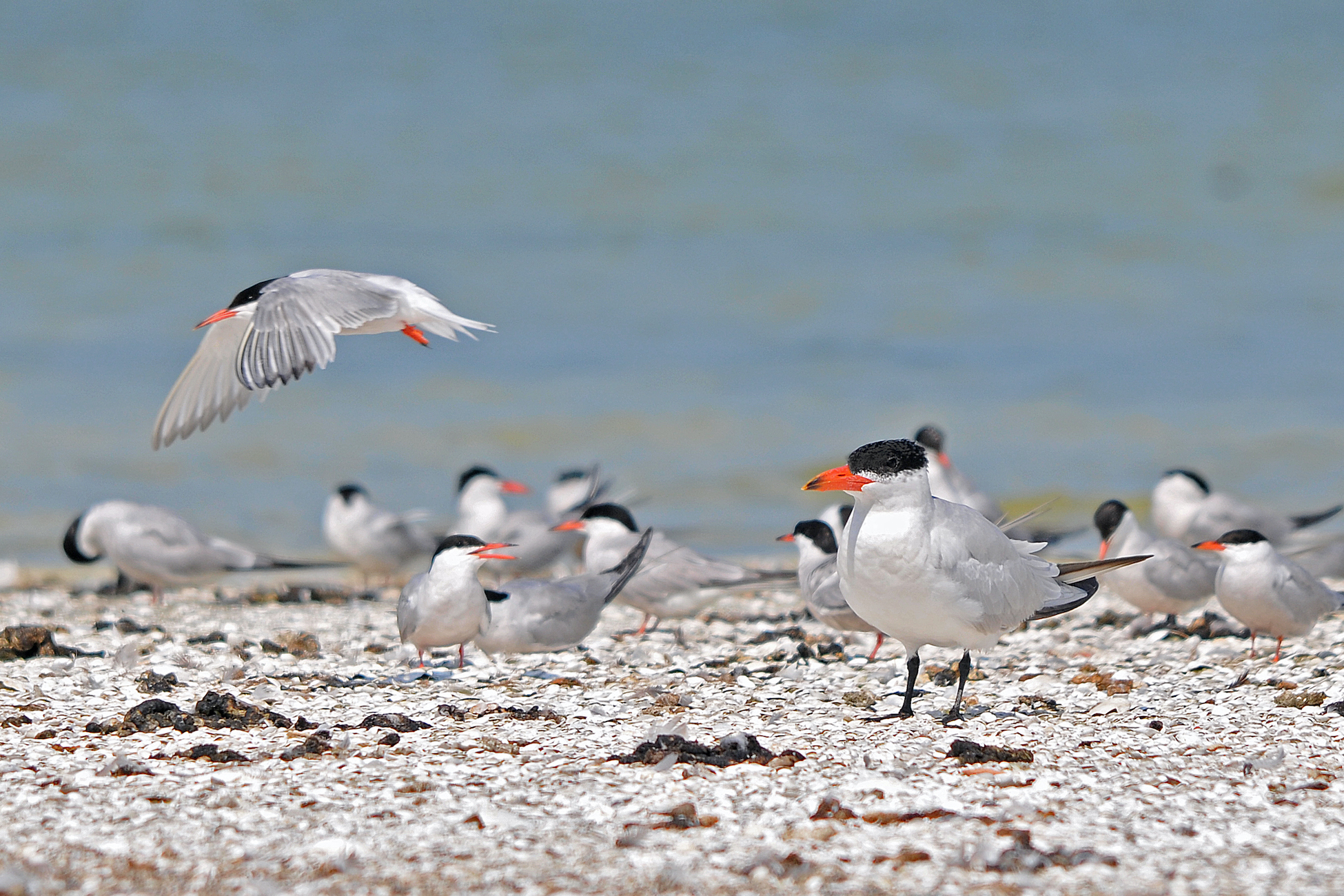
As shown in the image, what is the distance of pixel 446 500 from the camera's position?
1186 cm

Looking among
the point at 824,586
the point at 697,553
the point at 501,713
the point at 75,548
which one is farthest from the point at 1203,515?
the point at 75,548

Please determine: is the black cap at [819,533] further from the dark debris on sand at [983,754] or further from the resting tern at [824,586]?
the dark debris on sand at [983,754]

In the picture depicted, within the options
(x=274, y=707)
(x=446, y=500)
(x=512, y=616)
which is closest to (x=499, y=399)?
(x=446, y=500)

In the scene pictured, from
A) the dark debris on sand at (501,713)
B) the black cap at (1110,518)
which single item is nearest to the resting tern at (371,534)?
the black cap at (1110,518)

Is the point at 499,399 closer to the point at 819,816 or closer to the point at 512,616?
the point at 512,616

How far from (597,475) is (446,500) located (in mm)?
1916

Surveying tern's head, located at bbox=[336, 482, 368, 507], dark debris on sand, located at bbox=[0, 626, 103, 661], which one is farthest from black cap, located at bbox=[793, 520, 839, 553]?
tern's head, located at bbox=[336, 482, 368, 507]

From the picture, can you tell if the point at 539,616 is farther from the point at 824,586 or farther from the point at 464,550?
the point at 824,586

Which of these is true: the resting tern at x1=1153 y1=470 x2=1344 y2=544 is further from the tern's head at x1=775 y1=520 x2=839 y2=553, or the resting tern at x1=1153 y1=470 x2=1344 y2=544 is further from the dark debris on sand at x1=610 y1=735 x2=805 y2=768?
the dark debris on sand at x1=610 y1=735 x2=805 y2=768

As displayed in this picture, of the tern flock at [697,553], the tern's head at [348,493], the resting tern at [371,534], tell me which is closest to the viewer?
the tern flock at [697,553]

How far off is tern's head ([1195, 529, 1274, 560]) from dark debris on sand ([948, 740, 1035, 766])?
2.59m

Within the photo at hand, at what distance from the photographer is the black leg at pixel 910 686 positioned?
14.5 feet

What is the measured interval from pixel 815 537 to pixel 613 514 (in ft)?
4.73

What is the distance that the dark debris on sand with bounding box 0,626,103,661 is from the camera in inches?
207
